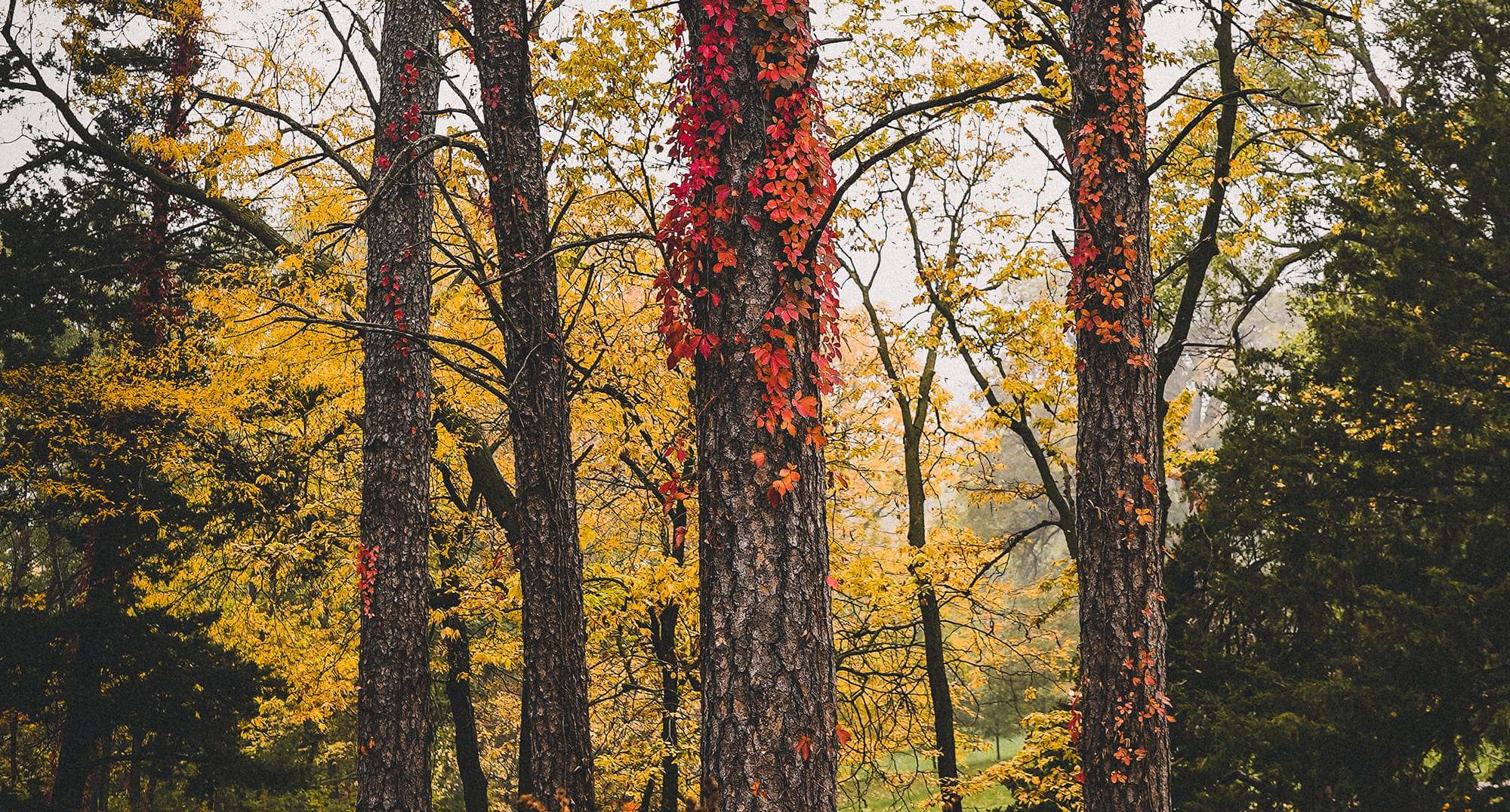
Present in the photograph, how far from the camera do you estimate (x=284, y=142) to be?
400 inches

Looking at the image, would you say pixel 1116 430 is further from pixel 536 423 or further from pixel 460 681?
pixel 460 681

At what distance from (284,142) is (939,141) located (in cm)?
782

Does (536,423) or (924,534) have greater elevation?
(536,423)

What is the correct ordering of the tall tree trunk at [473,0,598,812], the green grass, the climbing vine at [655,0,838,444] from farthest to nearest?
the green grass → the tall tree trunk at [473,0,598,812] → the climbing vine at [655,0,838,444]

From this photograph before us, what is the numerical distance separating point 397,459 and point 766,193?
4.09m

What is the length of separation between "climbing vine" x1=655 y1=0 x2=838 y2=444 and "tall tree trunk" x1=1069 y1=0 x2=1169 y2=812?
2.56 metres

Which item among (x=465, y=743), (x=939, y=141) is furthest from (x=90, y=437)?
(x=939, y=141)

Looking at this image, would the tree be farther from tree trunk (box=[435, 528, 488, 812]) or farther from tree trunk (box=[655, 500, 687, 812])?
tree trunk (box=[435, 528, 488, 812])

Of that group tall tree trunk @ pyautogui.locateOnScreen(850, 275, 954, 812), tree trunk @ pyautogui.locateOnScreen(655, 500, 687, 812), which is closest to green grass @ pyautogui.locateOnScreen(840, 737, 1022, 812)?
tall tree trunk @ pyautogui.locateOnScreen(850, 275, 954, 812)

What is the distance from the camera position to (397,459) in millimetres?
5867

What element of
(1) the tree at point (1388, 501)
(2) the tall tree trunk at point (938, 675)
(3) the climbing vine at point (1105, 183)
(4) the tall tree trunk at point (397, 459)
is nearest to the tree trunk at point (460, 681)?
(4) the tall tree trunk at point (397, 459)

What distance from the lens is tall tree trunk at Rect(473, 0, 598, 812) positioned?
14.0 feet

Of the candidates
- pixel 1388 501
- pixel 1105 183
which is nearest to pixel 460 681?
pixel 1105 183

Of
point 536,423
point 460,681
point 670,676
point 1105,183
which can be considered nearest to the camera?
point 536,423
